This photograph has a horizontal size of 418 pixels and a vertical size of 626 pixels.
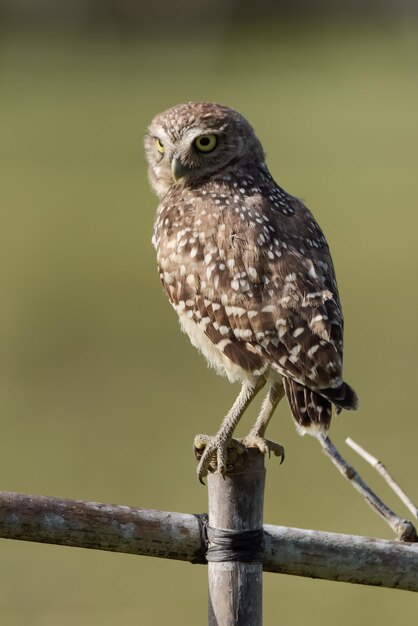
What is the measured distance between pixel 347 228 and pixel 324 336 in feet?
42.0

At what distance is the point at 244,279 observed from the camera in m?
3.18

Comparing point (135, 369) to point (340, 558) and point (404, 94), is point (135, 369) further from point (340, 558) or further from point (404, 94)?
point (404, 94)

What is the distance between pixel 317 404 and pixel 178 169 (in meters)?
0.92

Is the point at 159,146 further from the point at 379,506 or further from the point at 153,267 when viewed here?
the point at 153,267

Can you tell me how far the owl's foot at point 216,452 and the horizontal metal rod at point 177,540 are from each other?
0.18 meters

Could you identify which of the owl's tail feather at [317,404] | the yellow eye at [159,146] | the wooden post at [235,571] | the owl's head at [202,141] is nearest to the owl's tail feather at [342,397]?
the owl's tail feather at [317,404]

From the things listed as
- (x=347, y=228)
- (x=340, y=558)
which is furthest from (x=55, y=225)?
(x=340, y=558)

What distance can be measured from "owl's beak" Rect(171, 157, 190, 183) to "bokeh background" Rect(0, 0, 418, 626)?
279 centimetres

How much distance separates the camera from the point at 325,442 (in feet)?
9.75

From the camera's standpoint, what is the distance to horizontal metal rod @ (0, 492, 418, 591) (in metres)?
2.43

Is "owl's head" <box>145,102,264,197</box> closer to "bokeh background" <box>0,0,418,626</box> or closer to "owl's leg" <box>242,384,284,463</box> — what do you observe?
"owl's leg" <box>242,384,284,463</box>

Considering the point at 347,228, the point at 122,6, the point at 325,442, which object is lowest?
the point at 325,442

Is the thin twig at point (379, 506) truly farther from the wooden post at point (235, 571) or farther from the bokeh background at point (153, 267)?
the bokeh background at point (153, 267)

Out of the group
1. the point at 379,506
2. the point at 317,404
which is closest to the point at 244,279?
the point at 317,404
